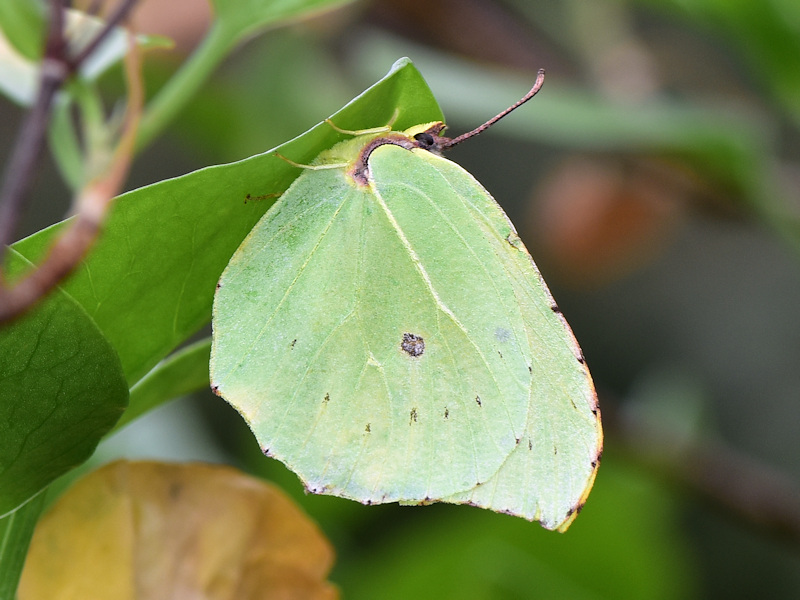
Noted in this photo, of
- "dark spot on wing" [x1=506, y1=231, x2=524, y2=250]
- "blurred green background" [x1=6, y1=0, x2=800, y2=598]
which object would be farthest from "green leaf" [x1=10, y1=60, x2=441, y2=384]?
"blurred green background" [x1=6, y1=0, x2=800, y2=598]

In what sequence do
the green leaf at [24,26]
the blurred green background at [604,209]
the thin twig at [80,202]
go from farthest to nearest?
the blurred green background at [604,209] < the green leaf at [24,26] < the thin twig at [80,202]

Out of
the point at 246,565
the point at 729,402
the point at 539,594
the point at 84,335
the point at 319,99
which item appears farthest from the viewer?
the point at 729,402

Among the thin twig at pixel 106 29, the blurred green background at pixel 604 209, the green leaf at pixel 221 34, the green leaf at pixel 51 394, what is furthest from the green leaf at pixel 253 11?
the blurred green background at pixel 604 209

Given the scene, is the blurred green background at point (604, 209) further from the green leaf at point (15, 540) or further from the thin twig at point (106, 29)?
the thin twig at point (106, 29)

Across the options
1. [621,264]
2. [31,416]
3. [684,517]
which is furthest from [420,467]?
[684,517]

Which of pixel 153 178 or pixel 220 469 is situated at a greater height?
pixel 220 469

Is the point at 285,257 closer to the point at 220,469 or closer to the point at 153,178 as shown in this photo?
the point at 220,469

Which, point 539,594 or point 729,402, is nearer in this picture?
point 539,594
